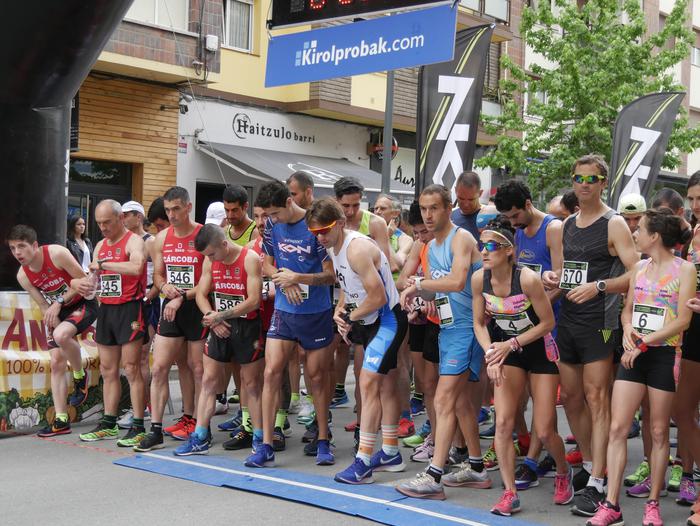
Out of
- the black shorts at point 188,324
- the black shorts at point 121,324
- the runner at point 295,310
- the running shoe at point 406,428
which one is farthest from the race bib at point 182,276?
the running shoe at point 406,428

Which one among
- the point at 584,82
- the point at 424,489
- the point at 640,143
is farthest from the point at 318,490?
the point at 584,82

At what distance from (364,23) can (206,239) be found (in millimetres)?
2866

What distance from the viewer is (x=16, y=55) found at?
26.7 feet

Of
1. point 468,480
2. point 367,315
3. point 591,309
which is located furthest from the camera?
point 367,315

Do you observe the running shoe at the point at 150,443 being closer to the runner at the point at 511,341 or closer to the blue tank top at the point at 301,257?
the blue tank top at the point at 301,257

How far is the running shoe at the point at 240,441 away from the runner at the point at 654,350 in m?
3.21

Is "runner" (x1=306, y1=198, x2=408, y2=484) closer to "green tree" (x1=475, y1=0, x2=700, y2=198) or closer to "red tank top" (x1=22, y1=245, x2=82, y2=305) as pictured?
"red tank top" (x1=22, y1=245, x2=82, y2=305)

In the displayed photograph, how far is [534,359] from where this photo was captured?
5945mm

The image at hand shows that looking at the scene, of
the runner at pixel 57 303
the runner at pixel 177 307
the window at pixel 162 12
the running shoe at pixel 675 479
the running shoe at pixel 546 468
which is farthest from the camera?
the window at pixel 162 12

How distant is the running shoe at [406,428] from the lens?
8.28 metres

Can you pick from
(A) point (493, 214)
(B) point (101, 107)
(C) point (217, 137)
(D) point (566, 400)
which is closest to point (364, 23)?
(A) point (493, 214)

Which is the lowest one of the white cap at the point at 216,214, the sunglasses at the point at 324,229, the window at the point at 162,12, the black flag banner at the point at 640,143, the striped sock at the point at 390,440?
the striped sock at the point at 390,440

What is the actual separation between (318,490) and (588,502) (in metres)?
1.77

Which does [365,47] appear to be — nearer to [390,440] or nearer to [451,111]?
[451,111]
